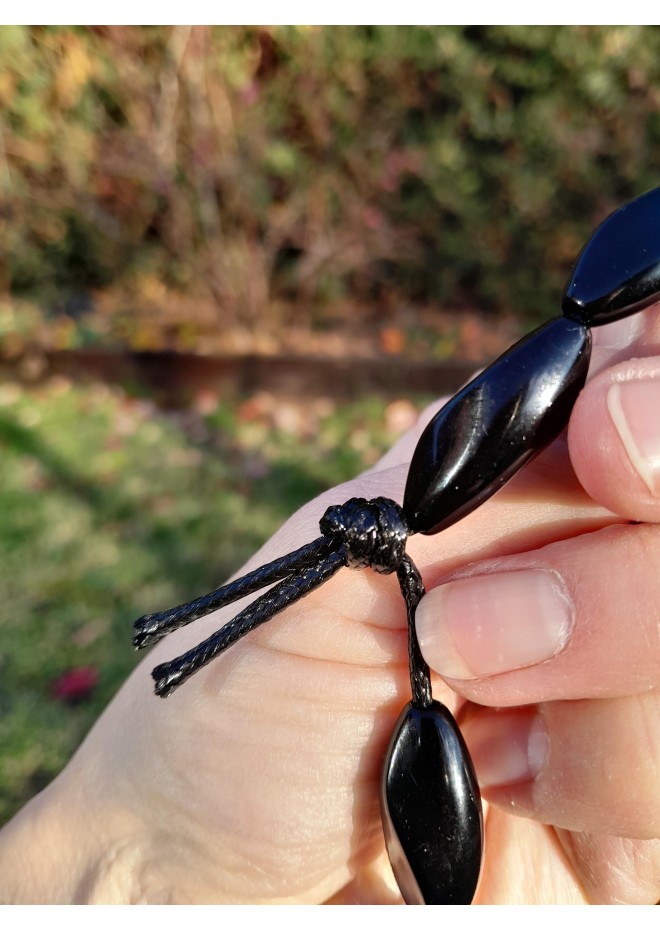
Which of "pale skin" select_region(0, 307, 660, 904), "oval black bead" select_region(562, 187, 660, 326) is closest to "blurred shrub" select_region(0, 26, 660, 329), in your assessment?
"pale skin" select_region(0, 307, 660, 904)

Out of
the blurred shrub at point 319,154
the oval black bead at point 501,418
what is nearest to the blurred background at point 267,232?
the blurred shrub at point 319,154

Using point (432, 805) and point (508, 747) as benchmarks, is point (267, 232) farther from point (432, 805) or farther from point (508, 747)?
point (432, 805)

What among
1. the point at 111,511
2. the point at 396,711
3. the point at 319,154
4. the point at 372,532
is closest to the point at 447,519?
the point at 372,532

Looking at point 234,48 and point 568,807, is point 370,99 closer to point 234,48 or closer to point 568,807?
point 234,48

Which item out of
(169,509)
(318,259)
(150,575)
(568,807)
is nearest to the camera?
(568,807)

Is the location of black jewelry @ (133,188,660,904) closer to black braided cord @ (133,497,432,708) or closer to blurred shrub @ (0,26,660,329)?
black braided cord @ (133,497,432,708)

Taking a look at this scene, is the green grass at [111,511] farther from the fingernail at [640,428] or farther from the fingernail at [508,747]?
the fingernail at [640,428]

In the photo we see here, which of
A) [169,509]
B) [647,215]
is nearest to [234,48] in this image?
[169,509]
